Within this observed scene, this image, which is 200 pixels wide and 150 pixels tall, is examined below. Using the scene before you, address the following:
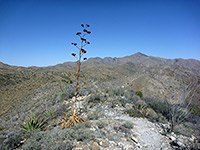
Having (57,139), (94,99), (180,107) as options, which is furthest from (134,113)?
(57,139)

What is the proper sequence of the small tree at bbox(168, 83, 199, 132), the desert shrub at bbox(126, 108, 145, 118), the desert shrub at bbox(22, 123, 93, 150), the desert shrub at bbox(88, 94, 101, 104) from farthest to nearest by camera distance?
the desert shrub at bbox(88, 94, 101, 104) → the desert shrub at bbox(126, 108, 145, 118) → the small tree at bbox(168, 83, 199, 132) → the desert shrub at bbox(22, 123, 93, 150)

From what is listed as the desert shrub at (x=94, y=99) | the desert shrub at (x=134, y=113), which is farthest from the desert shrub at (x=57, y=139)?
the desert shrub at (x=94, y=99)

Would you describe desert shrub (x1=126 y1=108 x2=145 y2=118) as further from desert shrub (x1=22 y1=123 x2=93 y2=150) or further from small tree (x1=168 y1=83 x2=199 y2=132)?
desert shrub (x1=22 y1=123 x2=93 y2=150)

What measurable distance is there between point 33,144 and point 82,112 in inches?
161

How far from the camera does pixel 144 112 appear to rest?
7.58 meters

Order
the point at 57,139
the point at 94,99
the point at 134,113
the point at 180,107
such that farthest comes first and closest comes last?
the point at 94,99
the point at 134,113
the point at 180,107
the point at 57,139

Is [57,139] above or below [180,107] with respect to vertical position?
below

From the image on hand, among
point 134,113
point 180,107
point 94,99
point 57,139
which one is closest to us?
point 57,139

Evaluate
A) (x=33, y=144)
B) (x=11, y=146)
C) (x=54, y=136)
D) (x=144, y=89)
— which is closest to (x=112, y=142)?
(x=54, y=136)

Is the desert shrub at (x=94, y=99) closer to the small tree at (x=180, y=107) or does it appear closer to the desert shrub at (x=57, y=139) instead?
the desert shrub at (x=57, y=139)

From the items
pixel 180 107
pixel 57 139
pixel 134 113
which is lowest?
pixel 134 113

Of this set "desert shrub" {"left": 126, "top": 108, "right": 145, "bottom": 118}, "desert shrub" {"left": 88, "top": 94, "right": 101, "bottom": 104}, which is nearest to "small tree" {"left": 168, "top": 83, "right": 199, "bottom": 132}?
"desert shrub" {"left": 126, "top": 108, "right": 145, "bottom": 118}

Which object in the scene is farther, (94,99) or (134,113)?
(94,99)

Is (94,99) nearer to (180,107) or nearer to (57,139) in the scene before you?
(57,139)
